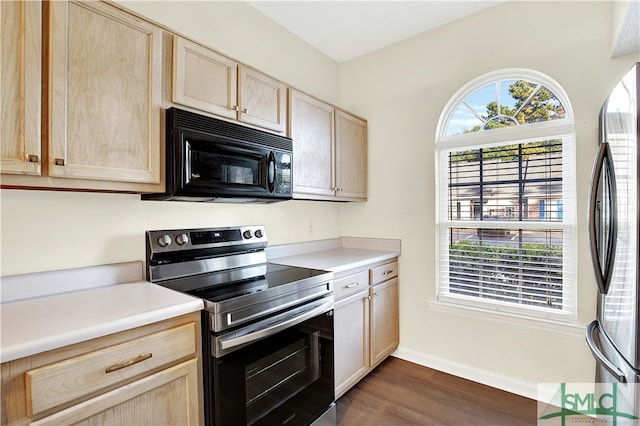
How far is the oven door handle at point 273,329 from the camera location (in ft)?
4.40

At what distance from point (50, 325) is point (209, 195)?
833 mm

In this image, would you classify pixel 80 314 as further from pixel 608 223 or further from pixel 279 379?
pixel 608 223

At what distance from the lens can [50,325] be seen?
1.05 m

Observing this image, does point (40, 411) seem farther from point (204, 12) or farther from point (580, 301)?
point (580, 301)

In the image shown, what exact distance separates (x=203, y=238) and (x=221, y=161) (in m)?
0.51

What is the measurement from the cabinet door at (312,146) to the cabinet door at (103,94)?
3.05 ft

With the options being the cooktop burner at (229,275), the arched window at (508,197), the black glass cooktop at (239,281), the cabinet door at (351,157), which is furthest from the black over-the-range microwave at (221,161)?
the arched window at (508,197)

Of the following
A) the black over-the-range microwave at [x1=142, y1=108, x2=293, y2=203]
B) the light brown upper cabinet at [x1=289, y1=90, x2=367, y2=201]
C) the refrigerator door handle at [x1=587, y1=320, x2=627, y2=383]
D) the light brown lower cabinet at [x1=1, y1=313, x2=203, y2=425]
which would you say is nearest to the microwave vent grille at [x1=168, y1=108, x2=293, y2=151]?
the black over-the-range microwave at [x1=142, y1=108, x2=293, y2=203]

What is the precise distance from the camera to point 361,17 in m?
2.51

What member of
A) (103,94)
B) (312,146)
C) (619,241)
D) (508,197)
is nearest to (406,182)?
(508,197)

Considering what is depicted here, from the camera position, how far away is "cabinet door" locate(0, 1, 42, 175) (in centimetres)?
112

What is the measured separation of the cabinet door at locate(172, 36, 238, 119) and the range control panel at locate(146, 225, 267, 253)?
0.70 metres

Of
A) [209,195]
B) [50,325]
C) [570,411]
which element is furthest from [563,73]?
[50,325]

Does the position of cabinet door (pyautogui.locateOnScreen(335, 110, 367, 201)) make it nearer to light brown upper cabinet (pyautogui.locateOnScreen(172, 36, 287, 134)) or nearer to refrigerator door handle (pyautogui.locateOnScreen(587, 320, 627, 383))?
light brown upper cabinet (pyautogui.locateOnScreen(172, 36, 287, 134))
